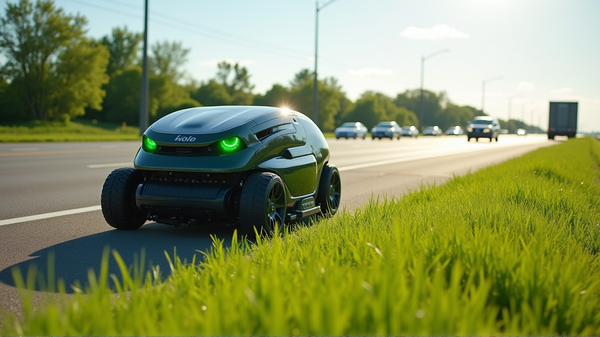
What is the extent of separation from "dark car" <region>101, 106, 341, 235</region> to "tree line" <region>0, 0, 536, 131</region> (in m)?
70.7

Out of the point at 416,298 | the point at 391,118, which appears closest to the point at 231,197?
the point at 416,298

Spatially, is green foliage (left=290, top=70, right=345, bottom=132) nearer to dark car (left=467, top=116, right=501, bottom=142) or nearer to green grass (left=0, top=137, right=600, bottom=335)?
A: dark car (left=467, top=116, right=501, bottom=142)

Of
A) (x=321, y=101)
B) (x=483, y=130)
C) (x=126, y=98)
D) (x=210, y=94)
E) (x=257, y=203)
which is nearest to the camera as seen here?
(x=257, y=203)

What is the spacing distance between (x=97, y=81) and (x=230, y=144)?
73376 mm

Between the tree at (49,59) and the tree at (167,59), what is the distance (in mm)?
30633

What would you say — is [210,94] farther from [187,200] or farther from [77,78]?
[187,200]

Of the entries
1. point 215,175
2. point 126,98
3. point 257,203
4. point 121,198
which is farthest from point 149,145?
point 126,98

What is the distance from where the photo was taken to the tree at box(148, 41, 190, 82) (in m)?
106

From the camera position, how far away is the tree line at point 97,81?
6944 cm

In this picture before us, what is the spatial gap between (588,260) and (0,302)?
3647mm

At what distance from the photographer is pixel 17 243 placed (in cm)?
525

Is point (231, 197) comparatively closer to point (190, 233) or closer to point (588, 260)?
point (190, 233)

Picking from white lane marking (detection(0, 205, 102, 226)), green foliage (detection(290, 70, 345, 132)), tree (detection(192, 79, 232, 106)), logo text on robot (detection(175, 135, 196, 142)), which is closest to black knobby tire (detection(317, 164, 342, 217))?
logo text on robot (detection(175, 135, 196, 142))

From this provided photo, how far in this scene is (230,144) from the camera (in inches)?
217
